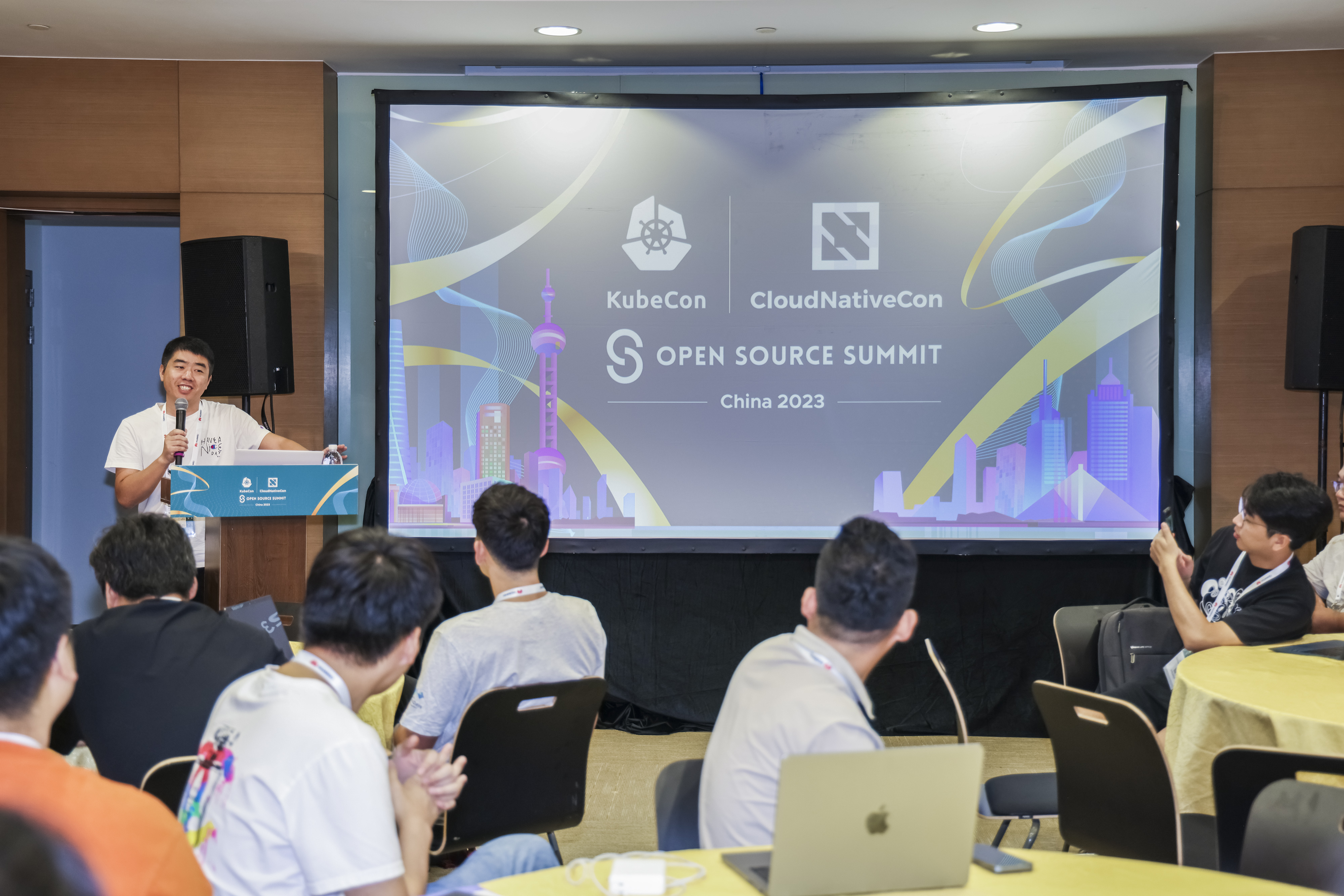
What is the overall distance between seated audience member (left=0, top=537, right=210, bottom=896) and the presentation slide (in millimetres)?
3511

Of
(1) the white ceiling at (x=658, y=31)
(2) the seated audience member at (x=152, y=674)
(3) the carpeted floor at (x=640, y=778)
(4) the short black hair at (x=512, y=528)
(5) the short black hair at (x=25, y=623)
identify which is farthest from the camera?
(1) the white ceiling at (x=658, y=31)

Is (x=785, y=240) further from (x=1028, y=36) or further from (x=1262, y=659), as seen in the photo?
(x=1262, y=659)

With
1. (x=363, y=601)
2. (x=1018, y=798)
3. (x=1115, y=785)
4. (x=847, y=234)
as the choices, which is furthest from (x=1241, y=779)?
(x=847, y=234)

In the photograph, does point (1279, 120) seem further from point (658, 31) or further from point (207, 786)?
point (207, 786)

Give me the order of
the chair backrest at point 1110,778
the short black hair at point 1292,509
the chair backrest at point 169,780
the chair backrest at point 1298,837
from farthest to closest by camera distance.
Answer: the short black hair at point 1292,509 → the chair backrest at point 1110,778 → the chair backrest at point 169,780 → the chair backrest at point 1298,837

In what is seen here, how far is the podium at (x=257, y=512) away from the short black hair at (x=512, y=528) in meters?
1.16

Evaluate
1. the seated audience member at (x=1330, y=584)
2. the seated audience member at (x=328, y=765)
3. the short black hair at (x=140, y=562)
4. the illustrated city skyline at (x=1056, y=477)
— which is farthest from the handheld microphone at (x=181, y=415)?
the seated audience member at (x=1330, y=584)

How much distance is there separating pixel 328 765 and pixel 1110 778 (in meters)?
1.75

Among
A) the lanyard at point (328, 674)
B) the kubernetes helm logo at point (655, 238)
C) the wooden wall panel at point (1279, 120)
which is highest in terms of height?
the wooden wall panel at point (1279, 120)

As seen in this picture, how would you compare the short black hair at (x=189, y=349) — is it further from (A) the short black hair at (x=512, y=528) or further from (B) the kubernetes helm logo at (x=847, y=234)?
(B) the kubernetes helm logo at (x=847, y=234)

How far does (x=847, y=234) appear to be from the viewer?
4.71 m

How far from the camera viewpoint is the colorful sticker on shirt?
1366mm

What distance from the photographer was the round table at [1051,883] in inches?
56.1

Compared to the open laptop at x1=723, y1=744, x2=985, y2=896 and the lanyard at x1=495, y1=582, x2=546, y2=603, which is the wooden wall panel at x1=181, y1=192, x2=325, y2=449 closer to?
the lanyard at x1=495, y1=582, x2=546, y2=603
